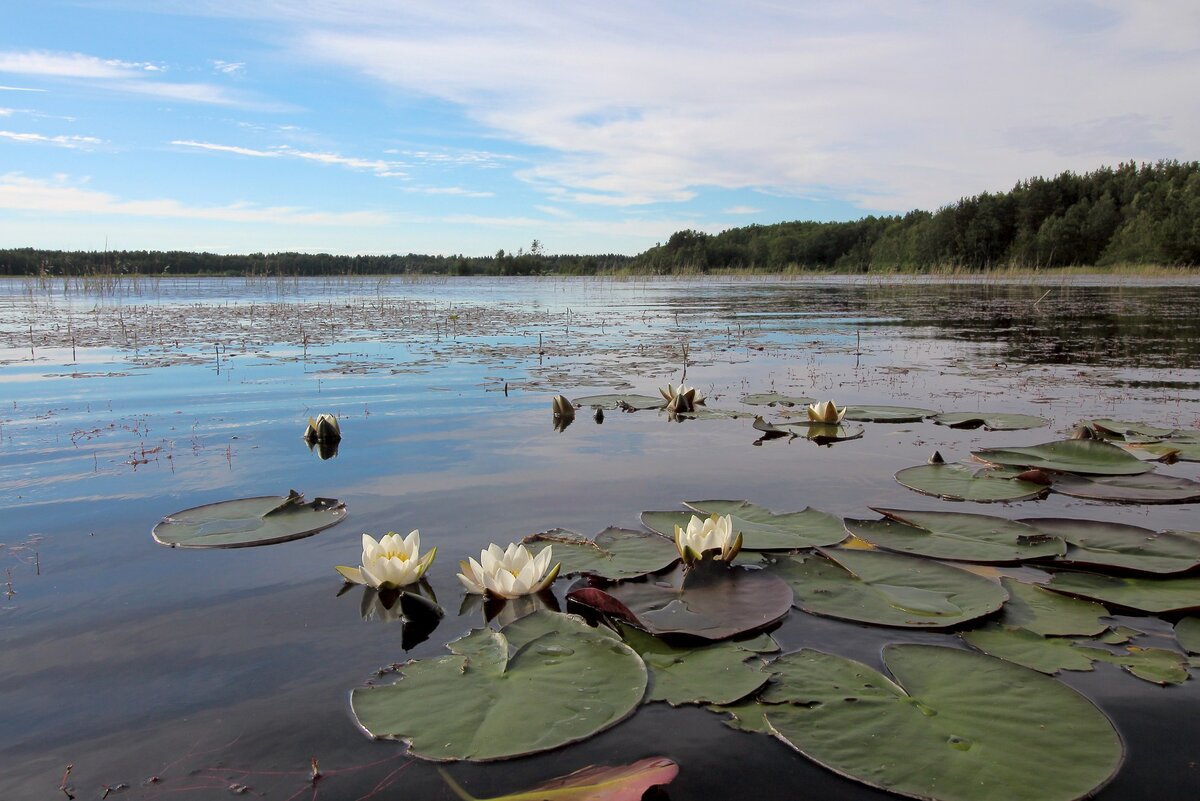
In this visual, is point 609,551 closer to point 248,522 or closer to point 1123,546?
point 248,522

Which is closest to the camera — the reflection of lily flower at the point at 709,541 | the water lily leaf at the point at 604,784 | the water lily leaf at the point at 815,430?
the water lily leaf at the point at 604,784

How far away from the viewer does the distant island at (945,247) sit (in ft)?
130

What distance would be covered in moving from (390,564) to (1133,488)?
3.14 m

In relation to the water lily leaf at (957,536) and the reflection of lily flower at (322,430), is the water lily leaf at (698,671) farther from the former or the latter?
the reflection of lily flower at (322,430)

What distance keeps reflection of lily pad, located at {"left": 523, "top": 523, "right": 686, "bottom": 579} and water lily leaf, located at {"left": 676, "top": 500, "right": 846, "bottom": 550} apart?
0.17 meters

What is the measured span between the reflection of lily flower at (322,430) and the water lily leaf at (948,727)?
10.9 feet

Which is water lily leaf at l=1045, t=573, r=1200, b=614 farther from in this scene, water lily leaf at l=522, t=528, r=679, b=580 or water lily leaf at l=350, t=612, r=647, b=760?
water lily leaf at l=350, t=612, r=647, b=760

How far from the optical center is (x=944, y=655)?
1899 millimetres

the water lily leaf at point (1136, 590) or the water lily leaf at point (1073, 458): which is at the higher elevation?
the water lily leaf at point (1073, 458)

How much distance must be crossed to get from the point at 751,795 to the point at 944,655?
731 millimetres

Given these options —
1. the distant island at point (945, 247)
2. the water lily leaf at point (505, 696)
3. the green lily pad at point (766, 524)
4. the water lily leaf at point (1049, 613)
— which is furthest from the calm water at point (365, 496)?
the distant island at point (945, 247)

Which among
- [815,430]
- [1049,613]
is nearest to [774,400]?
[815,430]

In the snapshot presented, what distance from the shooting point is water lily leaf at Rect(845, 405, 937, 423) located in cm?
504

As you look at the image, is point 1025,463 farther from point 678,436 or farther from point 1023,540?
point 678,436
